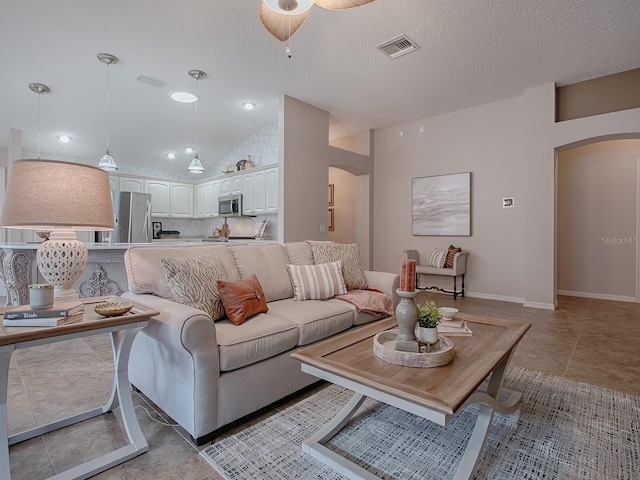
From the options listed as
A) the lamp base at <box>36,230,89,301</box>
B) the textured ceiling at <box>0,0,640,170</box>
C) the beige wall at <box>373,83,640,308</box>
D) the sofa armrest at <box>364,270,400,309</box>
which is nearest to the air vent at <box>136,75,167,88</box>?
the textured ceiling at <box>0,0,640,170</box>

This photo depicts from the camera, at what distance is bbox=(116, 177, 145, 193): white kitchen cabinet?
21.0 ft

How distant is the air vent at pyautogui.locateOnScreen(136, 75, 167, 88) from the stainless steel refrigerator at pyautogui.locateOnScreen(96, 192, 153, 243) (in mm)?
2367

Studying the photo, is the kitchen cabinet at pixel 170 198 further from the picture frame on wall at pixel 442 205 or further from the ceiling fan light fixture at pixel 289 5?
the ceiling fan light fixture at pixel 289 5

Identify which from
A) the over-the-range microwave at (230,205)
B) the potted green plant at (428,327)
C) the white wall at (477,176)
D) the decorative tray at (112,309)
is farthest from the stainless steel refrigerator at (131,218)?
the potted green plant at (428,327)

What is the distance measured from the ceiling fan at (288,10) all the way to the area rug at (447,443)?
2362 mm

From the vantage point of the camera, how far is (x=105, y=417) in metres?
1.94

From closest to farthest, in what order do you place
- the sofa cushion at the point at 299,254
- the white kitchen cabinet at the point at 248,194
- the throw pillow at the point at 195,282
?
the throw pillow at the point at 195,282 < the sofa cushion at the point at 299,254 < the white kitchen cabinet at the point at 248,194

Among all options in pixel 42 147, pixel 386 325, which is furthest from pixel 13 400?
pixel 42 147

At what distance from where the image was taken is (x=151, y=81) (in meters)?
4.33

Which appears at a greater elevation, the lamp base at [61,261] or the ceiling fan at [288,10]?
the ceiling fan at [288,10]

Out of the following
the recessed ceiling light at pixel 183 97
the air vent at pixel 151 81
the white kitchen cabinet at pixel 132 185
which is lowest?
the white kitchen cabinet at pixel 132 185

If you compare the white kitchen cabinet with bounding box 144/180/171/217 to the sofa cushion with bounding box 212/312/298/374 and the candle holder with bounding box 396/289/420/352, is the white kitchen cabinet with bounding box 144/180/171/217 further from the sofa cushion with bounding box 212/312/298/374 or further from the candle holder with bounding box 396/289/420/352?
the candle holder with bounding box 396/289/420/352

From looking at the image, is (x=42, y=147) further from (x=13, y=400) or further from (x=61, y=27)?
(x=13, y=400)

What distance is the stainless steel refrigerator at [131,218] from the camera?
5.96 meters
